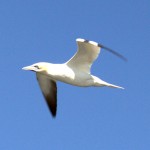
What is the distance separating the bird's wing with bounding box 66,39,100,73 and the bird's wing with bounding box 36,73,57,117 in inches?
125

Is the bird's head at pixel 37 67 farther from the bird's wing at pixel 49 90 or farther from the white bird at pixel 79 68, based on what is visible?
the bird's wing at pixel 49 90

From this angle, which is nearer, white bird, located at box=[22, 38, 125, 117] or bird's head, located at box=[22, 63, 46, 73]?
white bird, located at box=[22, 38, 125, 117]

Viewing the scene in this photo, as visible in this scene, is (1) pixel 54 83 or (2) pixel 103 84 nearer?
(2) pixel 103 84

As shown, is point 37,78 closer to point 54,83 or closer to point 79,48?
point 54,83

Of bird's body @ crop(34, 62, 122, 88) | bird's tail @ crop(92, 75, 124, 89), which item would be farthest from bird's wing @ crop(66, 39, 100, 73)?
bird's tail @ crop(92, 75, 124, 89)

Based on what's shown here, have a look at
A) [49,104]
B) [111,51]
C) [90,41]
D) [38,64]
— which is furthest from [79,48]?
[49,104]

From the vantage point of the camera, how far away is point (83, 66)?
19.2 meters

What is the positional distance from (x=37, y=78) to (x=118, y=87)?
4.75 meters

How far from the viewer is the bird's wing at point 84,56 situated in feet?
60.8

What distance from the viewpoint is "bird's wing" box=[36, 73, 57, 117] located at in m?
22.1

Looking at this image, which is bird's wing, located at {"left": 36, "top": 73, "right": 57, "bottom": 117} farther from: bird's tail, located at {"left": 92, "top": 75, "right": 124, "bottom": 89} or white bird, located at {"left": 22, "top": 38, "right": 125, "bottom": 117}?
bird's tail, located at {"left": 92, "top": 75, "right": 124, "bottom": 89}

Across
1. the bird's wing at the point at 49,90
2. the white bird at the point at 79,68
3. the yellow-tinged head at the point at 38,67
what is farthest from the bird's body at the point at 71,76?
the bird's wing at the point at 49,90

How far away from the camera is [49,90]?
880 inches

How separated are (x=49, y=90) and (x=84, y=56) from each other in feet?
12.9
